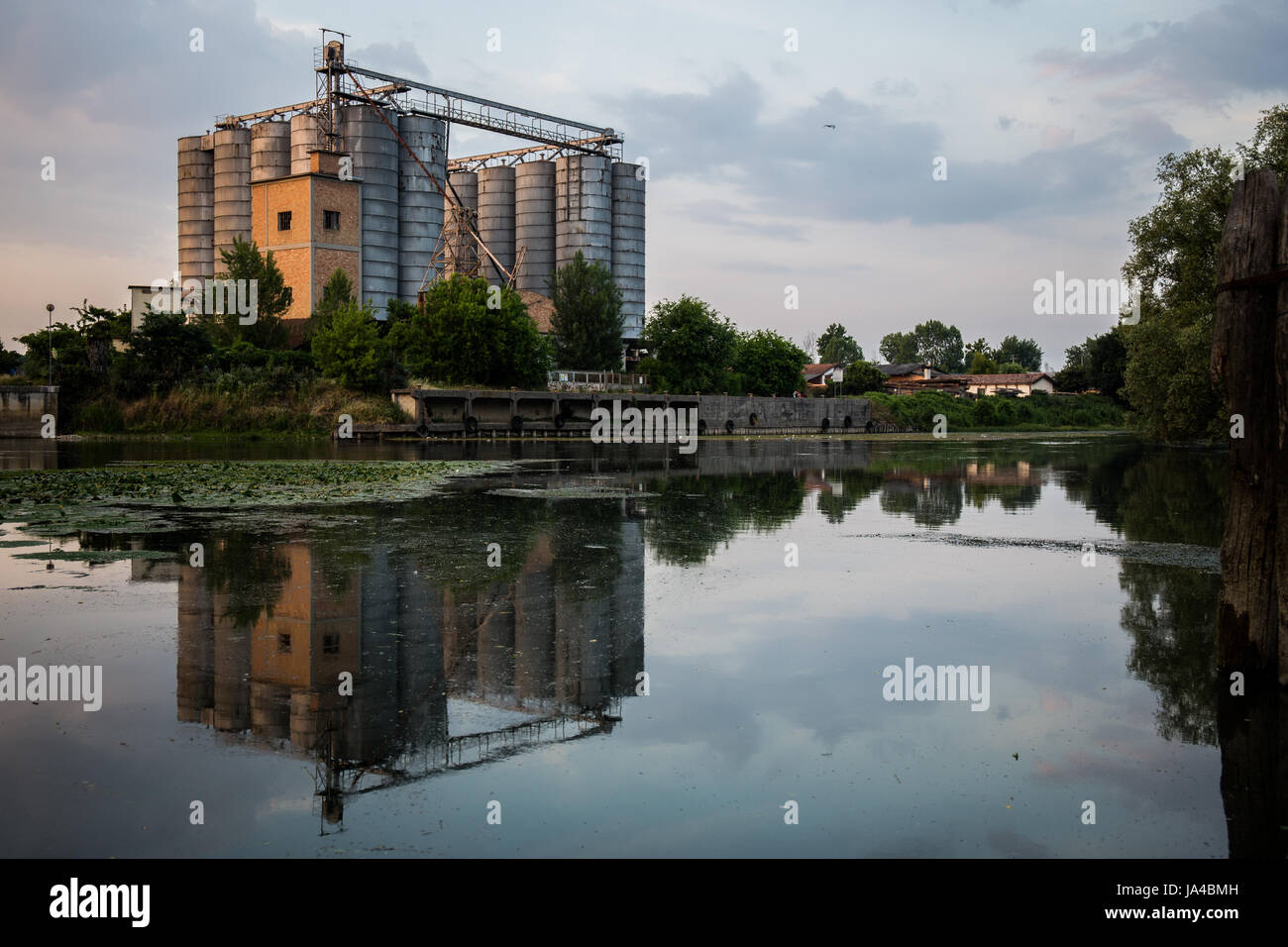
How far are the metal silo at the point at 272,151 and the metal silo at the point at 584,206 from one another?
22.6 metres

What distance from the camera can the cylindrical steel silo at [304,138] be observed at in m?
78.1

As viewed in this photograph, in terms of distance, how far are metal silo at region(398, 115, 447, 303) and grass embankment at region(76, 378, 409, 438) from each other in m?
23.1

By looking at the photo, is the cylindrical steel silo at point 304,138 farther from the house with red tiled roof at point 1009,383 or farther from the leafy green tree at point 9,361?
the house with red tiled roof at point 1009,383

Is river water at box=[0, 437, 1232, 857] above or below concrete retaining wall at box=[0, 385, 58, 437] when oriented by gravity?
below

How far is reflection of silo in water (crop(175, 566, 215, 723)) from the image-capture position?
681 centimetres

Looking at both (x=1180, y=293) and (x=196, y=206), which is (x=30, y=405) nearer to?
(x=196, y=206)

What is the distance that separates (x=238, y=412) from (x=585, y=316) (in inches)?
1268

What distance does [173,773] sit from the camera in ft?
18.1

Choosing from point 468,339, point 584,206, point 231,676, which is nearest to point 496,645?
point 231,676

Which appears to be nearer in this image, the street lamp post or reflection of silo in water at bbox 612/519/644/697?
reflection of silo in water at bbox 612/519/644/697

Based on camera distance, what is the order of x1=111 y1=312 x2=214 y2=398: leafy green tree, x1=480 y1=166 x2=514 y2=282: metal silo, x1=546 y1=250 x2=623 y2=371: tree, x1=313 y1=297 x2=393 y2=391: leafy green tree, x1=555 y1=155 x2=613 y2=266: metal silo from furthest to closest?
x1=480 y1=166 x2=514 y2=282: metal silo
x1=555 y1=155 x2=613 y2=266: metal silo
x1=546 y1=250 x2=623 y2=371: tree
x1=313 y1=297 x2=393 y2=391: leafy green tree
x1=111 y1=312 x2=214 y2=398: leafy green tree

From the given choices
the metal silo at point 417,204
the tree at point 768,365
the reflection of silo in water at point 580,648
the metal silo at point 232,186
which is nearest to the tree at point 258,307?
the metal silo at point 417,204

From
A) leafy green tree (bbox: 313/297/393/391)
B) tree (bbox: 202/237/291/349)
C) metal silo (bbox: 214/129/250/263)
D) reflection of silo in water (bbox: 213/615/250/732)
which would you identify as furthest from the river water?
metal silo (bbox: 214/129/250/263)

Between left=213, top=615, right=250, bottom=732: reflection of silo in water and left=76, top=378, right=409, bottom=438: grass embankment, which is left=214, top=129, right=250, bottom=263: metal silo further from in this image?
left=213, top=615, right=250, bottom=732: reflection of silo in water
